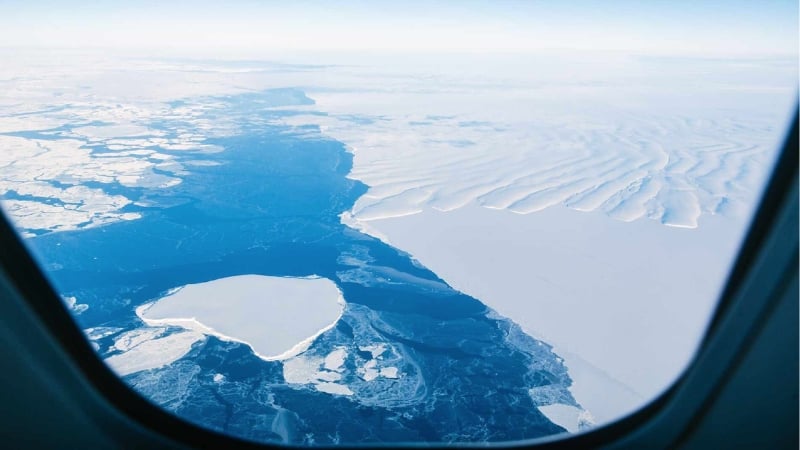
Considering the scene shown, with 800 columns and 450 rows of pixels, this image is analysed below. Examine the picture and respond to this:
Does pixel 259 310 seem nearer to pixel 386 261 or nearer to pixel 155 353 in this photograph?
pixel 155 353

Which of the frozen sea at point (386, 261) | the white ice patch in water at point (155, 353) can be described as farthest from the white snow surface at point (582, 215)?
the white ice patch in water at point (155, 353)

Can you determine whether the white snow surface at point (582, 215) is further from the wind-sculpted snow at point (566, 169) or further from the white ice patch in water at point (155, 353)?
the white ice patch in water at point (155, 353)

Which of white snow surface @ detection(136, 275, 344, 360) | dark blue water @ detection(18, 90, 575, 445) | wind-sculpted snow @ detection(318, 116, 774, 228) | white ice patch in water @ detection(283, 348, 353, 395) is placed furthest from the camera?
wind-sculpted snow @ detection(318, 116, 774, 228)

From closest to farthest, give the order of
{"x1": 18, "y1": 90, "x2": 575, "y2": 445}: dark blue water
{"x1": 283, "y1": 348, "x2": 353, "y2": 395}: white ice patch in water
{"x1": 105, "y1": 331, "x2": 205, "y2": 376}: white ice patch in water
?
{"x1": 18, "y1": 90, "x2": 575, "y2": 445}: dark blue water → {"x1": 283, "y1": 348, "x2": 353, "y2": 395}: white ice patch in water → {"x1": 105, "y1": 331, "x2": 205, "y2": 376}: white ice patch in water

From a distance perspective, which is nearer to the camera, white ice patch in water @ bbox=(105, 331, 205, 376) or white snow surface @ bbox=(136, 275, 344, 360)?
white ice patch in water @ bbox=(105, 331, 205, 376)

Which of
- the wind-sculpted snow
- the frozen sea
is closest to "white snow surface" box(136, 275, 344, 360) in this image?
the frozen sea

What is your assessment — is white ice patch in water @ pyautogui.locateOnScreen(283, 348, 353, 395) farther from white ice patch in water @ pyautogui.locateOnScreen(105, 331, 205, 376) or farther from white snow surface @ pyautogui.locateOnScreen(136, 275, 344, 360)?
white ice patch in water @ pyautogui.locateOnScreen(105, 331, 205, 376)

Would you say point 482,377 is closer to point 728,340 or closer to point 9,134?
point 728,340
